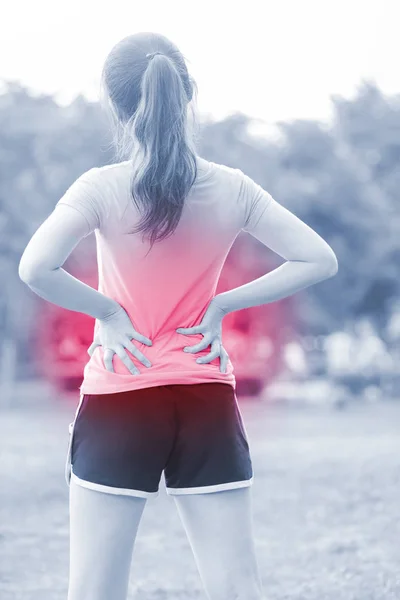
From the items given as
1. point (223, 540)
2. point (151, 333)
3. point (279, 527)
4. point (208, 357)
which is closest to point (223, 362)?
point (208, 357)

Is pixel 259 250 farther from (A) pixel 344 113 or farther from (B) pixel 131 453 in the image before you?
(B) pixel 131 453

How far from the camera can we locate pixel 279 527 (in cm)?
632

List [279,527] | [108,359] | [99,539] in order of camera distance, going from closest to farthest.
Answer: [99,539] < [108,359] < [279,527]

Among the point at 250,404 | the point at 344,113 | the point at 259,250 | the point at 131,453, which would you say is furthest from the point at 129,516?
the point at 344,113

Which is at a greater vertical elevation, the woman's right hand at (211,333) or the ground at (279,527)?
the woman's right hand at (211,333)

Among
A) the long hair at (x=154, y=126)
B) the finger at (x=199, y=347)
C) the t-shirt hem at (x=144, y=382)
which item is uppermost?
the long hair at (x=154, y=126)

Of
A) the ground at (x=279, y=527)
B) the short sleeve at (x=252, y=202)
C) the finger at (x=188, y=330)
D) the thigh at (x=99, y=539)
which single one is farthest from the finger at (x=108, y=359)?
the ground at (x=279, y=527)

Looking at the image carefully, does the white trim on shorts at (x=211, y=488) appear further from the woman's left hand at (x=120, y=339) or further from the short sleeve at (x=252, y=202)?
the short sleeve at (x=252, y=202)

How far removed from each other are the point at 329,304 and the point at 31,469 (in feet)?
49.2

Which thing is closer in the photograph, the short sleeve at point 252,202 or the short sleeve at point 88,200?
the short sleeve at point 88,200

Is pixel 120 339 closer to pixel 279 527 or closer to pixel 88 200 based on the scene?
pixel 88 200

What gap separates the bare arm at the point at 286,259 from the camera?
2.31 metres

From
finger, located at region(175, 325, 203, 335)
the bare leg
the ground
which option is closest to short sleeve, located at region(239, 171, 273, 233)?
finger, located at region(175, 325, 203, 335)

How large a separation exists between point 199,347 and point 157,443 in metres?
0.23
